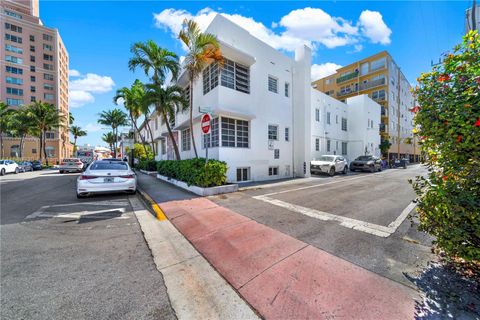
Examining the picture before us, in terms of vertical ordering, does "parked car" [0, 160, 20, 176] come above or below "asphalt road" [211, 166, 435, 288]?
above

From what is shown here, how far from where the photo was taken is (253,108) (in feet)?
37.7

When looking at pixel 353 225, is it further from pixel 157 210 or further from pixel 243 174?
pixel 243 174

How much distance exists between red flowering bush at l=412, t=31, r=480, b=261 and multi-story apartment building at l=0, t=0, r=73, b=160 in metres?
59.3

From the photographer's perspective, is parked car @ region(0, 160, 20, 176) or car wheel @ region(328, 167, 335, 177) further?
parked car @ region(0, 160, 20, 176)

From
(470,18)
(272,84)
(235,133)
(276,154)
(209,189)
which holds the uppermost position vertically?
(272,84)

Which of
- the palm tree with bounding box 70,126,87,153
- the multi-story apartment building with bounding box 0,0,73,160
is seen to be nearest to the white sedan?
the multi-story apartment building with bounding box 0,0,73,160

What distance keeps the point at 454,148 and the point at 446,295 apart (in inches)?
68.6

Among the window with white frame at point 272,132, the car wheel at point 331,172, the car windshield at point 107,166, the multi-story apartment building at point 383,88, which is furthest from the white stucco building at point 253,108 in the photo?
the multi-story apartment building at point 383,88

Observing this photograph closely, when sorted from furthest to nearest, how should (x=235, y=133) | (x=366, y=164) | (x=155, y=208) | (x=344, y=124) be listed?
(x=344, y=124) < (x=366, y=164) < (x=235, y=133) < (x=155, y=208)

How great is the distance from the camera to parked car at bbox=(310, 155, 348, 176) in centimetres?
1507

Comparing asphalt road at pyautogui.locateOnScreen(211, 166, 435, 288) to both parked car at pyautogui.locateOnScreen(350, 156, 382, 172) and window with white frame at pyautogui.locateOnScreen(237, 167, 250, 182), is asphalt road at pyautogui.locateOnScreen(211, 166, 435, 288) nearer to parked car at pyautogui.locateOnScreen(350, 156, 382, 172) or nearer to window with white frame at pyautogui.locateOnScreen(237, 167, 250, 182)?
window with white frame at pyautogui.locateOnScreen(237, 167, 250, 182)

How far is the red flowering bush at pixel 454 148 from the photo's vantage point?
2203mm

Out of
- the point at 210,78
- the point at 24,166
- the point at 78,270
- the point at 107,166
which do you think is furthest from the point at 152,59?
the point at 24,166

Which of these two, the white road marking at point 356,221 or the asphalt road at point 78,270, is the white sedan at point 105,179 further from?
the white road marking at point 356,221
